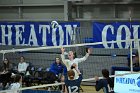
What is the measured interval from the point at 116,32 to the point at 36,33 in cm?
425

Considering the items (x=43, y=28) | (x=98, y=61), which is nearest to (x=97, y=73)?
(x=98, y=61)

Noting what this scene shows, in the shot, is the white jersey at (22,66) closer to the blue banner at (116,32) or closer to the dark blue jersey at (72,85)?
the blue banner at (116,32)

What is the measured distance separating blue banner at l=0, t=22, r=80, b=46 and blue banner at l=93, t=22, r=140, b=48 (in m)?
1.12

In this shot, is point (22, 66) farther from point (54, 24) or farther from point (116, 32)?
point (116, 32)

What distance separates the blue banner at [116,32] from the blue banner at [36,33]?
3.69 feet

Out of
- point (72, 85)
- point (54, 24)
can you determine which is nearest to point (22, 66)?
point (54, 24)

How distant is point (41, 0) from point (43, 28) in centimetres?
265

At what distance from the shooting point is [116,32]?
647 inches

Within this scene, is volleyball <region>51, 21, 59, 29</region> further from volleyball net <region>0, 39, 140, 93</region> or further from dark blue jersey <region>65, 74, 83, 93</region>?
dark blue jersey <region>65, 74, 83, 93</region>

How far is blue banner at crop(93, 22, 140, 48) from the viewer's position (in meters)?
16.1

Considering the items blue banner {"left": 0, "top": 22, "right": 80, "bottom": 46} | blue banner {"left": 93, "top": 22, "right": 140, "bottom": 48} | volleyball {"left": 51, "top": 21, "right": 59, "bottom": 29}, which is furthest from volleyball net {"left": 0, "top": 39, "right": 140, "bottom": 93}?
volleyball {"left": 51, "top": 21, "right": 59, "bottom": 29}

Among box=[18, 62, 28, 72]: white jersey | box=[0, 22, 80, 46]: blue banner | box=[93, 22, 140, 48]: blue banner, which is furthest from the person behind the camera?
box=[0, 22, 80, 46]: blue banner

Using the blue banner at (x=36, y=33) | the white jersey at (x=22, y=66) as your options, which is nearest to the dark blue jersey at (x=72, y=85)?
the white jersey at (x=22, y=66)

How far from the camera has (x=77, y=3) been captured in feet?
62.0
